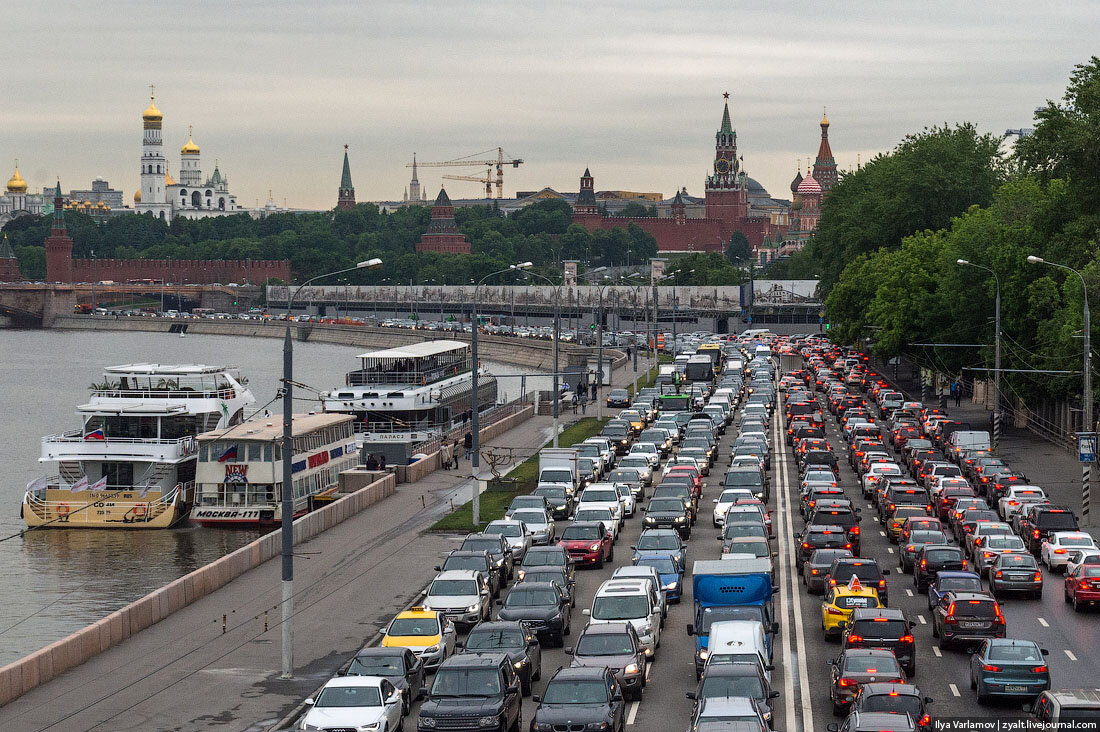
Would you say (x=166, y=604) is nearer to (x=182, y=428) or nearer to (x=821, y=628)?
(x=821, y=628)

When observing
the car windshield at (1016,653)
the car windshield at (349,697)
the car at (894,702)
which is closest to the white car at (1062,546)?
the car windshield at (1016,653)

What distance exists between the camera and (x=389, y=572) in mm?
41344

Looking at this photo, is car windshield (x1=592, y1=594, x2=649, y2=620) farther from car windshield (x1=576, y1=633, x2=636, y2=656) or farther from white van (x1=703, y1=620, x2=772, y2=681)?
white van (x1=703, y1=620, x2=772, y2=681)

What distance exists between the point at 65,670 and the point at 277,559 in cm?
1353

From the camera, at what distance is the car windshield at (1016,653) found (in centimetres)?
2561

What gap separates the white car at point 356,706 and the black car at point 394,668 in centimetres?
94

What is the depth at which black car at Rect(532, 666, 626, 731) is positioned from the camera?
75.8 ft

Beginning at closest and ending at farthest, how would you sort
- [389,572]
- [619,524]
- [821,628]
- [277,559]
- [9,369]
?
1. [821,628]
2. [389,572]
3. [277,559]
4. [619,524]
5. [9,369]

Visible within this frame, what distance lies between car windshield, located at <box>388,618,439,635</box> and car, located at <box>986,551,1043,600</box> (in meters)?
13.6

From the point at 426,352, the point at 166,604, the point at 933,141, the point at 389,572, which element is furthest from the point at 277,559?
the point at 933,141

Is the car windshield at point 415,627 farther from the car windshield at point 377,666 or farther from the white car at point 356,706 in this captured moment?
the white car at point 356,706

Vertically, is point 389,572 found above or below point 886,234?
below

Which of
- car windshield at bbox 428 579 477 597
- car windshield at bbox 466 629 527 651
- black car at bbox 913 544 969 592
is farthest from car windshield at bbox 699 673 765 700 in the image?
black car at bbox 913 544 969 592

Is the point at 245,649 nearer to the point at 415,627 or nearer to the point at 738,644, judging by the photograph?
the point at 415,627
